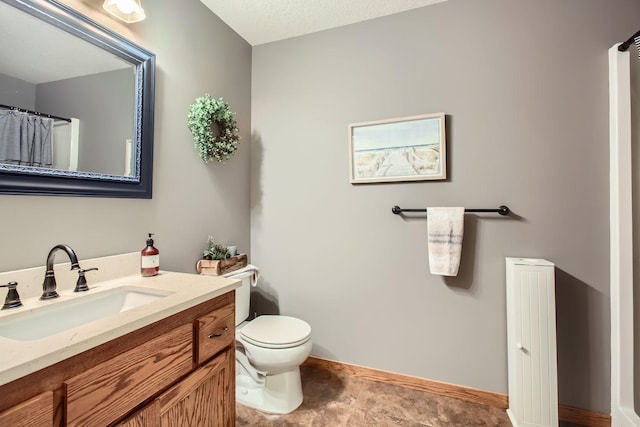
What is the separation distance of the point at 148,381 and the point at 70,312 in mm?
436

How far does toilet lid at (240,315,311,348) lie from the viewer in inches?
60.3

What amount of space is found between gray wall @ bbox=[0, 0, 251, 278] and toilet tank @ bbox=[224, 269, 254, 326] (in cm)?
28

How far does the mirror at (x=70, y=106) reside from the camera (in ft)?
3.19

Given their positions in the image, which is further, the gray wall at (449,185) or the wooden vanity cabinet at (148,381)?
the gray wall at (449,185)

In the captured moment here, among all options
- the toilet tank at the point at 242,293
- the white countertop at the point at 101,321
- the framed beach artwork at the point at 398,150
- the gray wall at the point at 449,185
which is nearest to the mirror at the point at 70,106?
the white countertop at the point at 101,321

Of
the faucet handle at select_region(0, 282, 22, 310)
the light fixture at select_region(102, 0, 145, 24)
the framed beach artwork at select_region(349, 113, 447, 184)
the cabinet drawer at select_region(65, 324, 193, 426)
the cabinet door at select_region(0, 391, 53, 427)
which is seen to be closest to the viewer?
the cabinet door at select_region(0, 391, 53, 427)

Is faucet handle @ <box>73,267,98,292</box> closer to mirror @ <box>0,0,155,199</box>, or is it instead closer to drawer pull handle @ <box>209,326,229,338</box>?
mirror @ <box>0,0,155,199</box>

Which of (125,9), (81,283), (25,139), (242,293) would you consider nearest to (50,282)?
(81,283)

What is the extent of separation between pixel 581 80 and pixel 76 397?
2449 millimetres

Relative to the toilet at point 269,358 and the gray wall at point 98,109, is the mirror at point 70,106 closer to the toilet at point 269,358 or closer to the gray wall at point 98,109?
the gray wall at point 98,109

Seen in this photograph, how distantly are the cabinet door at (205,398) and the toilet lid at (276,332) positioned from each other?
1.25 ft

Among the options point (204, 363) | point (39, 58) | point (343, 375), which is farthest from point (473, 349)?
point (39, 58)

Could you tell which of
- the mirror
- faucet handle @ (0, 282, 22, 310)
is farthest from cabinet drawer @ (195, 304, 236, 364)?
the mirror

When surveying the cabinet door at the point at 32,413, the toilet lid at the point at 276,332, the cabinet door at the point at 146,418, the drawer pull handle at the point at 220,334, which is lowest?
the toilet lid at the point at 276,332
